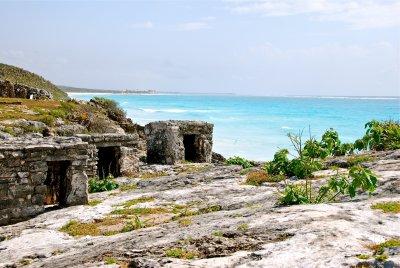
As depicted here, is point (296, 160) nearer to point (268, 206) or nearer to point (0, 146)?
point (268, 206)

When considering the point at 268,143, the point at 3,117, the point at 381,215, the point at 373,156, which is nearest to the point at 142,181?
the point at 373,156

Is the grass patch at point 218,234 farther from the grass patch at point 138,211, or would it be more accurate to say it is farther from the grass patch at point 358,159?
the grass patch at point 358,159

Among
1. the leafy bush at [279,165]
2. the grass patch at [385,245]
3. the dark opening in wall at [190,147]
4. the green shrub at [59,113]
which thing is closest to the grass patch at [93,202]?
the leafy bush at [279,165]

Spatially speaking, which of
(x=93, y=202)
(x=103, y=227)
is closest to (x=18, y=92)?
(x=93, y=202)

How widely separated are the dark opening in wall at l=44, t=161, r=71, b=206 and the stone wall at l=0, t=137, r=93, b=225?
3.0 inches

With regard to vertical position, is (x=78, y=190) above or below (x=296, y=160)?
below

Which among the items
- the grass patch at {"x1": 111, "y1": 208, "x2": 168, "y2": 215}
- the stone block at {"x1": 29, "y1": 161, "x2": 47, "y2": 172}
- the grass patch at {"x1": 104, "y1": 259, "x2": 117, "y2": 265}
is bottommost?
the grass patch at {"x1": 111, "y1": 208, "x2": 168, "y2": 215}

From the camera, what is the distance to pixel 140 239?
7.23 meters

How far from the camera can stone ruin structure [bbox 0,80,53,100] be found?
124 ft

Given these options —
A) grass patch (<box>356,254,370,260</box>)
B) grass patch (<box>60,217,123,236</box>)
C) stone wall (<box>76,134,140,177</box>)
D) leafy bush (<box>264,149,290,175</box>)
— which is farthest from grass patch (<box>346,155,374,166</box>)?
stone wall (<box>76,134,140,177</box>)

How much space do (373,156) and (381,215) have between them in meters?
6.22

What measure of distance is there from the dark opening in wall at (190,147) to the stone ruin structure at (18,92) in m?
20.9

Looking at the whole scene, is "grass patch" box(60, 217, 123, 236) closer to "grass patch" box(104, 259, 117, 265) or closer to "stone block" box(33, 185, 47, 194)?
"stone block" box(33, 185, 47, 194)

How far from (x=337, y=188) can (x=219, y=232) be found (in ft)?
8.57
